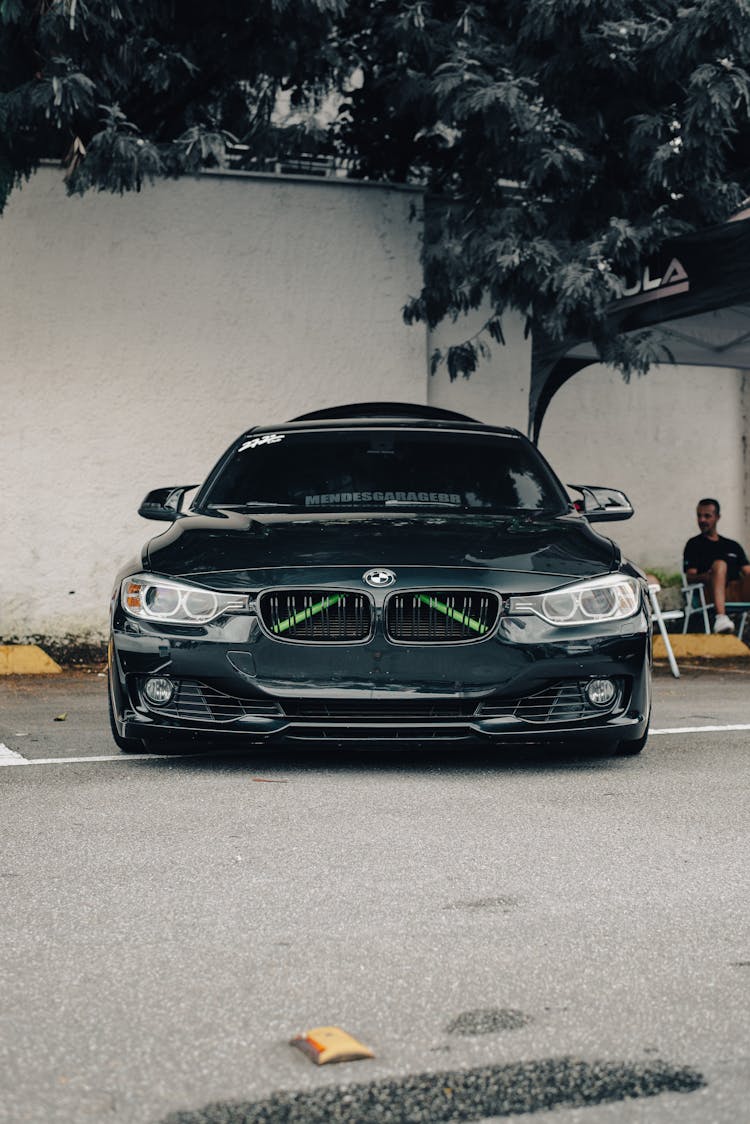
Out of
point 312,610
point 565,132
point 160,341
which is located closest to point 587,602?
point 312,610

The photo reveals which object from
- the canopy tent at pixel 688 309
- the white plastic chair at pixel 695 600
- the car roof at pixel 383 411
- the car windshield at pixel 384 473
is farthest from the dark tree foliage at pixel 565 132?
the car windshield at pixel 384 473

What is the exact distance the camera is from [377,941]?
4070 mm

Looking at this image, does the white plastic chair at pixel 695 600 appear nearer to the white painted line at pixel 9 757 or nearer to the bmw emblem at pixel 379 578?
the white painted line at pixel 9 757

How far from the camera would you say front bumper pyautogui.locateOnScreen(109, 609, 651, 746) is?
21.3 ft

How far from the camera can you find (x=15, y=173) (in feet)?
42.1

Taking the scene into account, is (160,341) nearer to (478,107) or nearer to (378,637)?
(478,107)

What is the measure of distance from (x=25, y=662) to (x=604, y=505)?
632 cm

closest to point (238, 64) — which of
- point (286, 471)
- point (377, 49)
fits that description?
point (377, 49)

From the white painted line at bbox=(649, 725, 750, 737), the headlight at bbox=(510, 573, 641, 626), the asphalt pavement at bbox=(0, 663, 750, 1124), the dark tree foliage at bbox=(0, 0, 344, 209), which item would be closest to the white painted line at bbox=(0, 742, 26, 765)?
the asphalt pavement at bbox=(0, 663, 750, 1124)

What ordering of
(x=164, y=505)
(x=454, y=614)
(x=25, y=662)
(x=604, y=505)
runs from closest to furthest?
(x=454, y=614) → (x=164, y=505) → (x=604, y=505) → (x=25, y=662)

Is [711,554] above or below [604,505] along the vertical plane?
below

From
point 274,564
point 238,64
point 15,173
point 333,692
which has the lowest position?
point 333,692

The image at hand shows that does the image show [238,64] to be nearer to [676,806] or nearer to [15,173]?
[15,173]

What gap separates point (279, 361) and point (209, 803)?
880 cm
